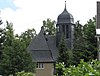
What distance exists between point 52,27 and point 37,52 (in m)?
19.8

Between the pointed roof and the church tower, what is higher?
the pointed roof

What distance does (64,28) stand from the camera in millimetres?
72750

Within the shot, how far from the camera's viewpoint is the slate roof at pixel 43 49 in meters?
67.4

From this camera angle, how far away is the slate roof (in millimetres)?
67375

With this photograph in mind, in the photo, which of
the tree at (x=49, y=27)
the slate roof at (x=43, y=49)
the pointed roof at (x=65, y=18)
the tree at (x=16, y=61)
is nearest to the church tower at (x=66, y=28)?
the pointed roof at (x=65, y=18)

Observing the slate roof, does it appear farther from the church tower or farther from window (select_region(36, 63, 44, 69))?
the church tower

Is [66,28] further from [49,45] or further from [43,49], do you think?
[43,49]

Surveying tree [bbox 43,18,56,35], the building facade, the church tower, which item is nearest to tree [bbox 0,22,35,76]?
the building facade

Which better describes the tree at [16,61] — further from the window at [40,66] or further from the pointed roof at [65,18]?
the pointed roof at [65,18]

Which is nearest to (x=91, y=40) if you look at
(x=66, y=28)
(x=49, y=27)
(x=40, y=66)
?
(x=40, y=66)

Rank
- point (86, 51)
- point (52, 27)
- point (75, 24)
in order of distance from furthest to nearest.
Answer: point (52, 27), point (75, 24), point (86, 51)

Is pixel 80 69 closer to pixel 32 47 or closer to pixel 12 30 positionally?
pixel 12 30

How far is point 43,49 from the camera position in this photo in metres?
69.2

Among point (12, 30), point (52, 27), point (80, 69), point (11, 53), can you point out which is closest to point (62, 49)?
point (12, 30)
